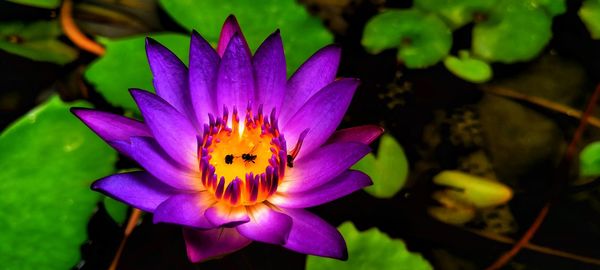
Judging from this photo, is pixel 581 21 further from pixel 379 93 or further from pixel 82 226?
pixel 82 226

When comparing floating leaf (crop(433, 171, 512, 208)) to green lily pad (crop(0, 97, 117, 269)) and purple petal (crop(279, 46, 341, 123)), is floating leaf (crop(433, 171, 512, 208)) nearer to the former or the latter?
purple petal (crop(279, 46, 341, 123))

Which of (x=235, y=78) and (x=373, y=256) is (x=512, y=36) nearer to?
(x=373, y=256)

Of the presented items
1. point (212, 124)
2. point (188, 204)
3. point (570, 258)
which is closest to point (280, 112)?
point (212, 124)

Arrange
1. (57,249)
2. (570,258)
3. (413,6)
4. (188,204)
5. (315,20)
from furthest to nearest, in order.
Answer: (413,6), (315,20), (570,258), (57,249), (188,204)

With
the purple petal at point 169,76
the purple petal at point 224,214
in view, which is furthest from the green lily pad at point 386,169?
the purple petal at point 169,76

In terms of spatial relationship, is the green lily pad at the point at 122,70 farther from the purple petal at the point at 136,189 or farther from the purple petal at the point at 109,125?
the purple petal at the point at 136,189

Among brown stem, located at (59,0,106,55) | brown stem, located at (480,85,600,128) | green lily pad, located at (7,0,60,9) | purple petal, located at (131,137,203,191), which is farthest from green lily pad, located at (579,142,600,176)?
green lily pad, located at (7,0,60,9)
